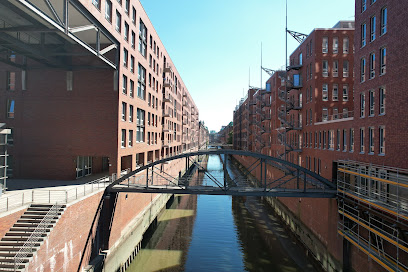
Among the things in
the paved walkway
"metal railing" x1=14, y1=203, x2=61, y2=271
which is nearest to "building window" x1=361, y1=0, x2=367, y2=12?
the paved walkway

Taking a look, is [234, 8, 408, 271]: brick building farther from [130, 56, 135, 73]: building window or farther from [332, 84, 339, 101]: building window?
[130, 56, 135, 73]: building window

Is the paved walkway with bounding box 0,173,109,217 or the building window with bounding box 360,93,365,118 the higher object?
the building window with bounding box 360,93,365,118

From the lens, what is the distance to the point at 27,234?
1042 centimetres

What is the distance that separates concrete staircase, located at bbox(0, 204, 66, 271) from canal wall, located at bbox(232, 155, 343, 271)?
432 inches

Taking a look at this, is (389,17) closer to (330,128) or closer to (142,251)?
(330,128)

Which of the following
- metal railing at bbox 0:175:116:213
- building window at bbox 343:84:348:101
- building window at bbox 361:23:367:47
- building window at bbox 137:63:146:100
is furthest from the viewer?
building window at bbox 137:63:146:100

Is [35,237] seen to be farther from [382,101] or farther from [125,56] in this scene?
[382,101]

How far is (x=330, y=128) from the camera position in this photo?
19.7 metres

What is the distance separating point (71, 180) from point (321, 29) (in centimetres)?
2415

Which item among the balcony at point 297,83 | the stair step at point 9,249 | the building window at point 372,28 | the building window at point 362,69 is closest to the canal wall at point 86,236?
the stair step at point 9,249

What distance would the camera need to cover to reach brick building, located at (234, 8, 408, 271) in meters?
11.6

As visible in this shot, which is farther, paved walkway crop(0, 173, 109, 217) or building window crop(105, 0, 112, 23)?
building window crop(105, 0, 112, 23)

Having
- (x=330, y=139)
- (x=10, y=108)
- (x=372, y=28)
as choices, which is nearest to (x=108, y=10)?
(x=10, y=108)

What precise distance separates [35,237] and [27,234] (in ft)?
2.42
